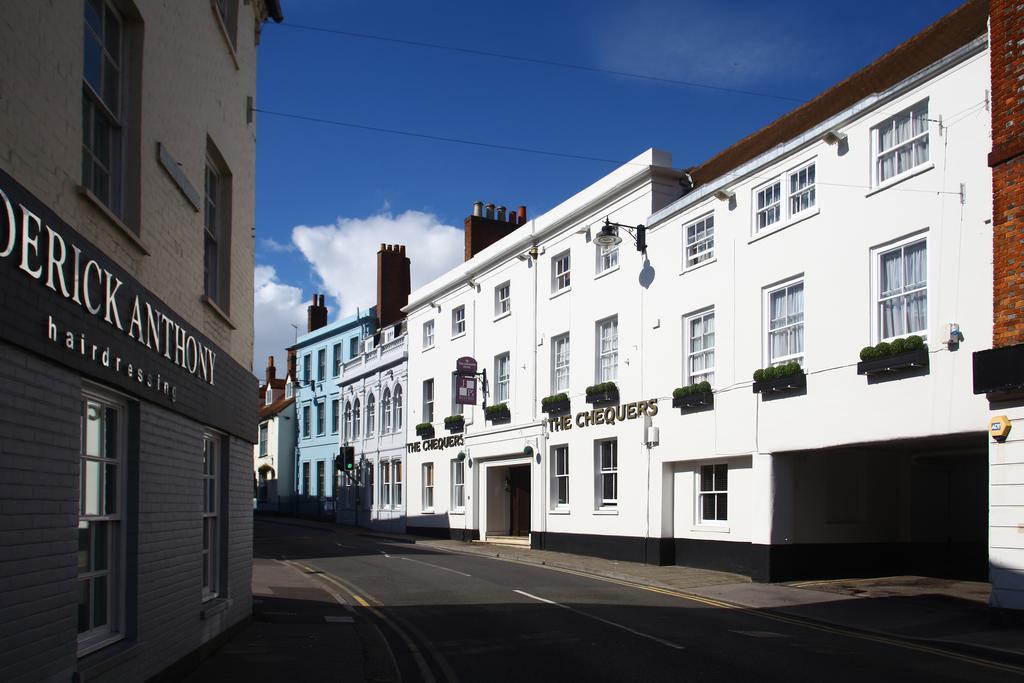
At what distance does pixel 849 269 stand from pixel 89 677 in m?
15.3

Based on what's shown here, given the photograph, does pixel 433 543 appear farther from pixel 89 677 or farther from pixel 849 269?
pixel 89 677

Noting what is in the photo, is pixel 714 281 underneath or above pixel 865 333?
above

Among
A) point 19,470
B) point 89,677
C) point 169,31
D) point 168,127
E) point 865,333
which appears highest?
point 169,31

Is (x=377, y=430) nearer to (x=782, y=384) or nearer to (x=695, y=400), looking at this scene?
(x=695, y=400)

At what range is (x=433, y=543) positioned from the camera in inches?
1347

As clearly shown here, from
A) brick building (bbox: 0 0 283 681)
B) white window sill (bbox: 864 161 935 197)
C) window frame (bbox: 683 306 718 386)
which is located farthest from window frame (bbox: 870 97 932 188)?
brick building (bbox: 0 0 283 681)

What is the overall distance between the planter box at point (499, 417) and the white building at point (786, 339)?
0.31 metres

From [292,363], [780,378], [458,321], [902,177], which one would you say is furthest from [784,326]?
[292,363]

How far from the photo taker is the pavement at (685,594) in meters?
10.8

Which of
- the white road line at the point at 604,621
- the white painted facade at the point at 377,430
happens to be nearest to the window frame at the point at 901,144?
the white road line at the point at 604,621

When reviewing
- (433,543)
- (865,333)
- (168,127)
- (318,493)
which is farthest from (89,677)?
(318,493)

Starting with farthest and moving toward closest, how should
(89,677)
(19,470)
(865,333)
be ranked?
(865,333) → (89,677) → (19,470)

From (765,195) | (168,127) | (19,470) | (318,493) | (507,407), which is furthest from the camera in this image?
(318,493)

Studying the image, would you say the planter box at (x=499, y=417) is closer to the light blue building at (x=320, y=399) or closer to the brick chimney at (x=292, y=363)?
the light blue building at (x=320, y=399)
